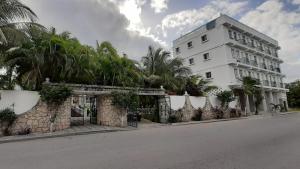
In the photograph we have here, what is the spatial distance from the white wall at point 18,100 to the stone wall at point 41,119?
0.27 meters

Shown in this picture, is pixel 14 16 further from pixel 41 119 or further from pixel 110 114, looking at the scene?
pixel 110 114

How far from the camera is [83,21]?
16.9m

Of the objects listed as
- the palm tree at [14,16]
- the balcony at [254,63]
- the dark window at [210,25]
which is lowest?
the palm tree at [14,16]

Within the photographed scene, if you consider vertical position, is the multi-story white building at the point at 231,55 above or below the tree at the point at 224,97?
above

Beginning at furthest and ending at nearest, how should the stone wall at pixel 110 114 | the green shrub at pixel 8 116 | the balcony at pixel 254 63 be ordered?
the balcony at pixel 254 63 < the stone wall at pixel 110 114 < the green shrub at pixel 8 116

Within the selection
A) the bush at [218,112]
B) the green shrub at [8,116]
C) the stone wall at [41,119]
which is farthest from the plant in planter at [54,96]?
the bush at [218,112]

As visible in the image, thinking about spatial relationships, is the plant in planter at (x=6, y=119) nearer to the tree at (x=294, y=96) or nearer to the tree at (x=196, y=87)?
the tree at (x=196, y=87)

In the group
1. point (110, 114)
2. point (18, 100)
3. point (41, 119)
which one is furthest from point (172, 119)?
point (18, 100)

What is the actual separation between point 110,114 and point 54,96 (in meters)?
4.39

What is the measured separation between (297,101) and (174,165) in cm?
5025

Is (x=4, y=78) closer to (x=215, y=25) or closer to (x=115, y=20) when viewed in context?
(x=115, y=20)

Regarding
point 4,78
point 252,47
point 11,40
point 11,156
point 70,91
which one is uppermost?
point 252,47

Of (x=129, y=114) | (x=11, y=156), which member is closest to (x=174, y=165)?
(x=11, y=156)

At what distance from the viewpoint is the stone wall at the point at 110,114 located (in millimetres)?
15407
